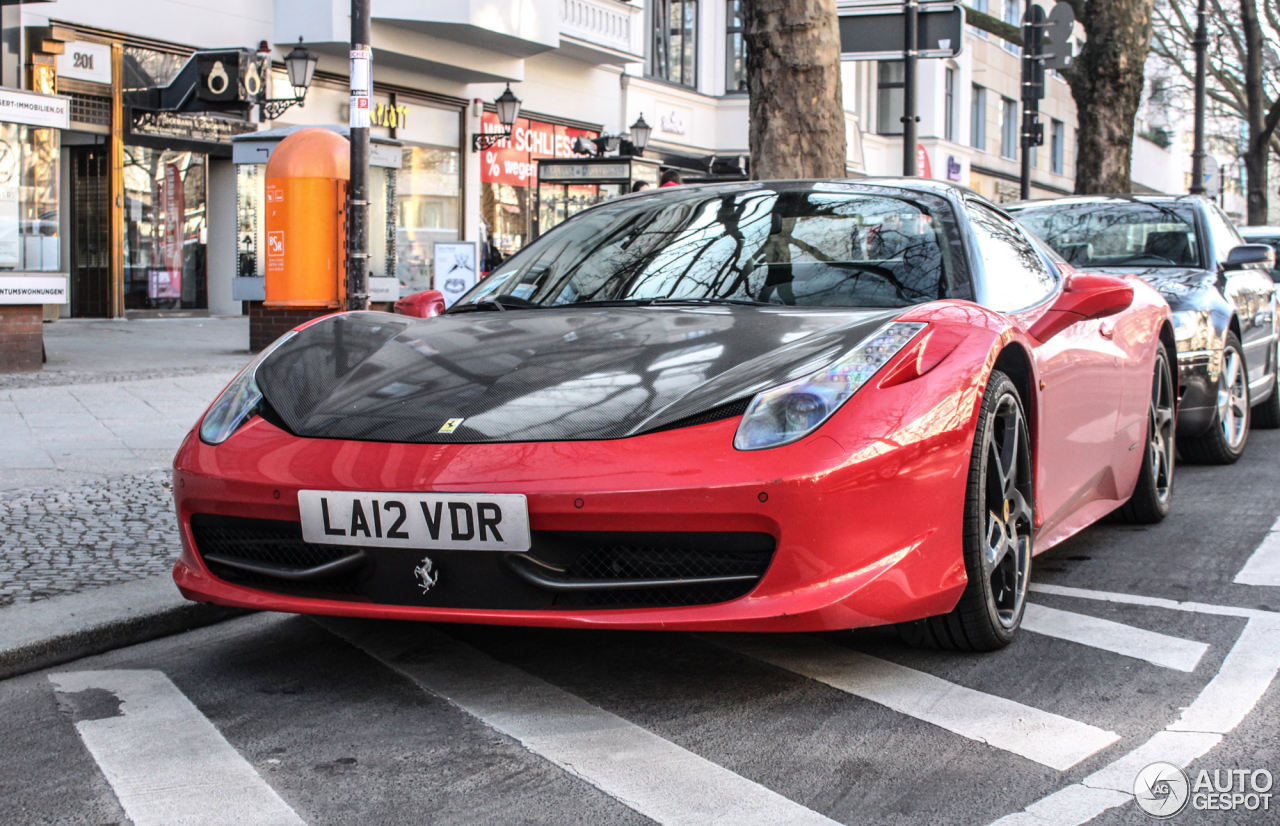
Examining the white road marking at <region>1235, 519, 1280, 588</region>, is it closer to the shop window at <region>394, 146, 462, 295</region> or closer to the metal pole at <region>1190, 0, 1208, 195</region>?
the shop window at <region>394, 146, 462, 295</region>

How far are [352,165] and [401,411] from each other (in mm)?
7778

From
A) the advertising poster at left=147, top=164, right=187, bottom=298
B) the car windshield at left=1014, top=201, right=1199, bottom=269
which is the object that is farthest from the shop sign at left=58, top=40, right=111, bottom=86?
the car windshield at left=1014, top=201, right=1199, bottom=269

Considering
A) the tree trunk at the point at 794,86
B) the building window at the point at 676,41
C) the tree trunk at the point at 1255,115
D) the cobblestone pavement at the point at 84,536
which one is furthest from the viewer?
the tree trunk at the point at 1255,115

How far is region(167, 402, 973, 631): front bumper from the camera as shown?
2.99 meters

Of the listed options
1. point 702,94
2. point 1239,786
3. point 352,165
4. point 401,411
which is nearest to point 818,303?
point 401,411

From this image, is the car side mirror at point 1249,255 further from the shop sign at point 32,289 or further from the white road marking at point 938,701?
the shop sign at point 32,289

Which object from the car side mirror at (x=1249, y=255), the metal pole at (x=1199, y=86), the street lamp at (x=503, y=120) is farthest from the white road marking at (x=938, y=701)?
the metal pole at (x=1199, y=86)

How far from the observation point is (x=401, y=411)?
11.1ft

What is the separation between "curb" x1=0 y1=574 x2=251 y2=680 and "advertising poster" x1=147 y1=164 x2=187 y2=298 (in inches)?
649

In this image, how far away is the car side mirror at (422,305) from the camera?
463cm

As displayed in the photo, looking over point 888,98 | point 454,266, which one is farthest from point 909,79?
point 888,98

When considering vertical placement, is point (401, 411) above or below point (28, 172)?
below

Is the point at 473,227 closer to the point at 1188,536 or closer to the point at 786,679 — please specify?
the point at 1188,536

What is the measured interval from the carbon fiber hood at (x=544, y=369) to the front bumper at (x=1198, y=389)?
3.66 m
